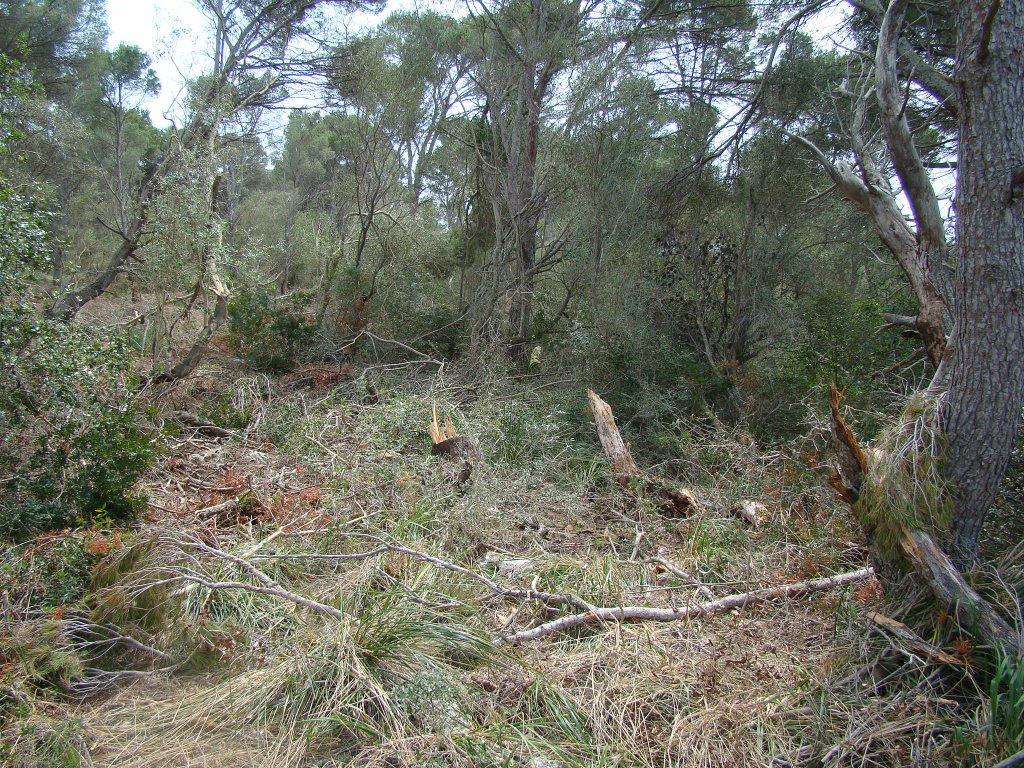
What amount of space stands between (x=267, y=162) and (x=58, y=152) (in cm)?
1099

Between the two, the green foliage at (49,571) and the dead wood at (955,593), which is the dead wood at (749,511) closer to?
the dead wood at (955,593)

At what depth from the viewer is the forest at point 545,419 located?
2.87 meters

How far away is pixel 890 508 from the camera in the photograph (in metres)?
3.04

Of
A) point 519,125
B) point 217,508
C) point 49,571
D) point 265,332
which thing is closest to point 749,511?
point 217,508

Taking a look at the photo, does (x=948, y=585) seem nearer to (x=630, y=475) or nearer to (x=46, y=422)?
(x=630, y=475)

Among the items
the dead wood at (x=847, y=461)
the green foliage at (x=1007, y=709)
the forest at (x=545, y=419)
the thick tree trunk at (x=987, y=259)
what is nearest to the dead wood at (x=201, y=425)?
the forest at (x=545, y=419)

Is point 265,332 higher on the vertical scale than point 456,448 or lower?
higher

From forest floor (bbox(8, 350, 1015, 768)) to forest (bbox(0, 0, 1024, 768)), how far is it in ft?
0.07

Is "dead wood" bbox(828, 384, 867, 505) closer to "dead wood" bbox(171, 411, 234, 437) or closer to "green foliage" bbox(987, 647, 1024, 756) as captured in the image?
"green foliage" bbox(987, 647, 1024, 756)

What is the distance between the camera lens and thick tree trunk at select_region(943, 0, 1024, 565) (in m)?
2.86

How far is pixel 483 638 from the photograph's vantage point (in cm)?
323

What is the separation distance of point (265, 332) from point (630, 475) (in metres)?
6.03

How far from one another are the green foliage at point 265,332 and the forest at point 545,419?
58 mm

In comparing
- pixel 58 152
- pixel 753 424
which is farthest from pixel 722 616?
pixel 58 152
